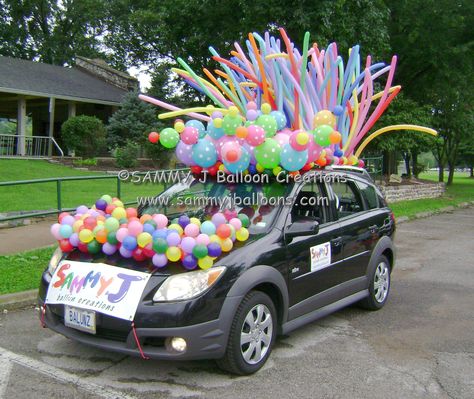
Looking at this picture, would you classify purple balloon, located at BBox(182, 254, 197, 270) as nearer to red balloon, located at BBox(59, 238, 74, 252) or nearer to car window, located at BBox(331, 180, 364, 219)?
red balloon, located at BBox(59, 238, 74, 252)

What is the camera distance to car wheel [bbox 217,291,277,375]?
3850 mm

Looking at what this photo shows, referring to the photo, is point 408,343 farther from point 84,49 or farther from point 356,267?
point 84,49

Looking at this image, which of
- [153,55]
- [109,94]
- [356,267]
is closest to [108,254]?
[356,267]

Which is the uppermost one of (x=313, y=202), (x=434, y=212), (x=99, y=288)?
(x=313, y=202)

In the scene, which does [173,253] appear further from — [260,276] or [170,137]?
[170,137]

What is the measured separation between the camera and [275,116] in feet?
16.9

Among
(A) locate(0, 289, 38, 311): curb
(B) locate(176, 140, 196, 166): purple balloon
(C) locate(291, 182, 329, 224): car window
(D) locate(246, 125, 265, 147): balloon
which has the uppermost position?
(D) locate(246, 125, 265, 147): balloon

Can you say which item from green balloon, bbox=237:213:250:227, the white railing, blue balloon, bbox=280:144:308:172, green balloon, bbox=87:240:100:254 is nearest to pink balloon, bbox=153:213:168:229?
green balloon, bbox=87:240:100:254

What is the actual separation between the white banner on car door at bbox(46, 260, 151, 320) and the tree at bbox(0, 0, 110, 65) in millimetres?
37366

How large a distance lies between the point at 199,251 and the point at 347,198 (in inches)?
98.2

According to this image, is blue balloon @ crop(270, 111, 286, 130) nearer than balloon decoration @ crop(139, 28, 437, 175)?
No

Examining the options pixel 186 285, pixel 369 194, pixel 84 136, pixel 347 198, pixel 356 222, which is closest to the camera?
pixel 186 285

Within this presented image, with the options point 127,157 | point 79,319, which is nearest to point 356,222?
point 79,319

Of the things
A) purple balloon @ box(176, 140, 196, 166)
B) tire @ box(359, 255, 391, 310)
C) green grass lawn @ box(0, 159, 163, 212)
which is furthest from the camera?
green grass lawn @ box(0, 159, 163, 212)
